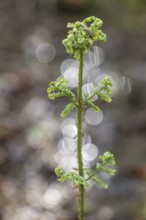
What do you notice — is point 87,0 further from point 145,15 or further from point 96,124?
point 96,124

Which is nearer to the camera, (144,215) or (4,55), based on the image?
(144,215)

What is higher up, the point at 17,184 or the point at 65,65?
the point at 65,65

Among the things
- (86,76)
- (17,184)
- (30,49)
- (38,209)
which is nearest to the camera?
(38,209)

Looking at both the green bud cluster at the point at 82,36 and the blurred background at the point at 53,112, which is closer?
the green bud cluster at the point at 82,36

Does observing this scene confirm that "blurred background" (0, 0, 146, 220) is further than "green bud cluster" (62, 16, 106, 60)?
Yes

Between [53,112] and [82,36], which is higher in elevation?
[82,36]

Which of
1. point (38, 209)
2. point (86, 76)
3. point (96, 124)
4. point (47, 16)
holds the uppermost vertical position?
point (47, 16)

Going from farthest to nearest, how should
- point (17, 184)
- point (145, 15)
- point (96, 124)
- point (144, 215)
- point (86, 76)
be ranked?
1. point (145, 15)
2. point (86, 76)
3. point (96, 124)
4. point (17, 184)
5. point (144, 215)

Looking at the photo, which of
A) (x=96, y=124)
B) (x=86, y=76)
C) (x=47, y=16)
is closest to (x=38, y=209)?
(x=96, y=124)
